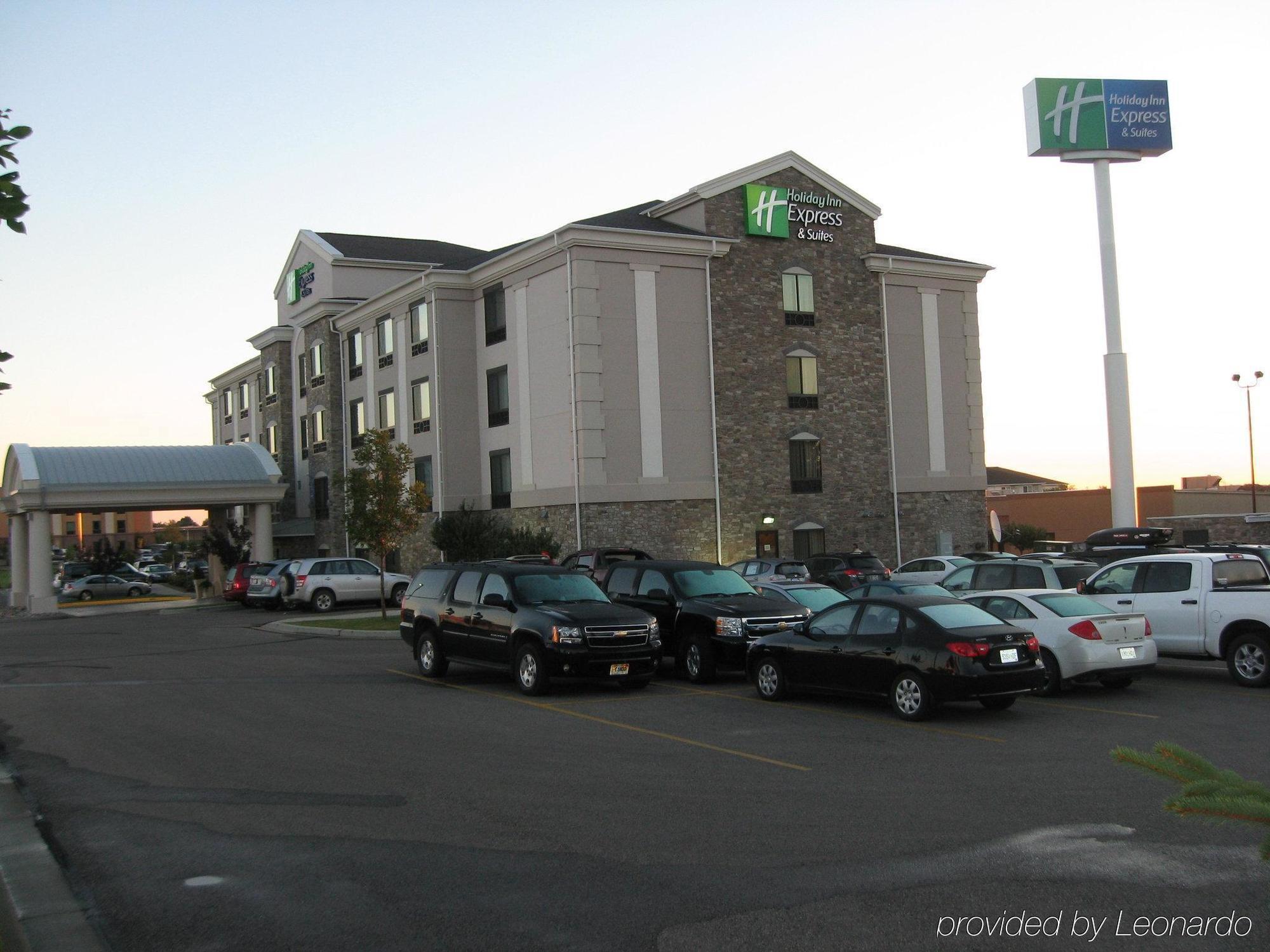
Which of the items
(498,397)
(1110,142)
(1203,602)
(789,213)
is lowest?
(1203,602)

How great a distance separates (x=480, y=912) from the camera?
21.4 feet

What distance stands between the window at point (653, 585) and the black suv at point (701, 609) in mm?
10

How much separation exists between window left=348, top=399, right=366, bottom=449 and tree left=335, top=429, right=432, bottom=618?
1808cm

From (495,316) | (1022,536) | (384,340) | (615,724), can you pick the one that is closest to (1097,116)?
(495,316)

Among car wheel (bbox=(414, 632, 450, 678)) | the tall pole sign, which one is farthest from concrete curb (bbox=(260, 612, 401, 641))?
the tall pole sign

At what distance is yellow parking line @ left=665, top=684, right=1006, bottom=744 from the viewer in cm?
1227

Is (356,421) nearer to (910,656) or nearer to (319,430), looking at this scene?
(319,430)

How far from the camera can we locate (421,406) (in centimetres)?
4478

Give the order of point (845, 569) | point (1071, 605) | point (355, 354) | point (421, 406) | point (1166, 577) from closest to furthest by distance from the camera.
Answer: point (1071, 605) → point (1166, 577) → point (845, 569) → point (421, 406) → point (355, 354)

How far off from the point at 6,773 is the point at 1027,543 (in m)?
57.0

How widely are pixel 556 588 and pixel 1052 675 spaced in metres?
7.10

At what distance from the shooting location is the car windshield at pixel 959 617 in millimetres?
13633

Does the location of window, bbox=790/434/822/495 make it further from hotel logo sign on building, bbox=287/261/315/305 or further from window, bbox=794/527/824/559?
hotel logo sign on building, bbox=287/261/315/305

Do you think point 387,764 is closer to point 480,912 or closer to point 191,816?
point 191,816
